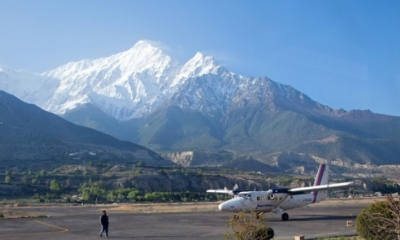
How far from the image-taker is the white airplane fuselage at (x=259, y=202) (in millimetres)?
36875

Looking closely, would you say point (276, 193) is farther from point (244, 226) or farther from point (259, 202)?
point (244, 226)

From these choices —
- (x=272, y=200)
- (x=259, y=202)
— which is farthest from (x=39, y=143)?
(x=272, y=200)

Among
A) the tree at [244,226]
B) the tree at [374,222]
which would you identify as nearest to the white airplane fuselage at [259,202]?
the tree at [374,222]

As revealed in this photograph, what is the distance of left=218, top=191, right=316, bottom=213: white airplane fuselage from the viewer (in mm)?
36875

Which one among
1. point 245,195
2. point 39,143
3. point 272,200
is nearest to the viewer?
point 245,195

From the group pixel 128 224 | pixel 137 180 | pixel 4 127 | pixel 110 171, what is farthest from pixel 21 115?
pixel 128 224

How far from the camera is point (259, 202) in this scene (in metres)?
37.9

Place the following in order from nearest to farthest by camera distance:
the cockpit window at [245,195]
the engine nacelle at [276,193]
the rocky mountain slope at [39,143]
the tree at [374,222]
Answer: the tree at [374,222]
the cockpit window at [245,195]
the engine nacelle at [276,193]
the rocky mountain slope at [39,143]

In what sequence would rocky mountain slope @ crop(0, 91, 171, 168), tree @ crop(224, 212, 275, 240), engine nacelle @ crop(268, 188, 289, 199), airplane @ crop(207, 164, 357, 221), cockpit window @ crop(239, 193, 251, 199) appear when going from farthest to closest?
1. rocky mountain slope @ crop(0, 91, 171, 168)
2. engine nacelle @ crop(268, 188, 289, 199)
3. cockpit window @ crop(239, 193, 251, 199)
4. airplane @ crop(207, 164, 357, 221)
5. tree @ crop(224, 212, 275, 240)

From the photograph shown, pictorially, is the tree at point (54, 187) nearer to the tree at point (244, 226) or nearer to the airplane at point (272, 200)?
the airplane at point (272, 200)

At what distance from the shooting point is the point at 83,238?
2531 centimetres

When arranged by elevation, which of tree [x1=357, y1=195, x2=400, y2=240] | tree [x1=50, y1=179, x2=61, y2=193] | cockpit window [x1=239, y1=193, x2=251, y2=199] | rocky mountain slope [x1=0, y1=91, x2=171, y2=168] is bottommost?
tree [x1=357, y1=195, x2=400, y2=240]

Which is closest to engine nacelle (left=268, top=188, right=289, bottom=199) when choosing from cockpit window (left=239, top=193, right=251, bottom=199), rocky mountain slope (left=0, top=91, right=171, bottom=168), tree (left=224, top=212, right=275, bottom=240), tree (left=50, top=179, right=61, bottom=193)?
cockpit window (left=239, top=193, right=251, bottom=199)

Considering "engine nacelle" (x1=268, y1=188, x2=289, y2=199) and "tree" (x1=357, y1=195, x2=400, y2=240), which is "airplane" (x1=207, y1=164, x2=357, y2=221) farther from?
"tree" (x1=357, y1=195, x2=400, y2=240)
